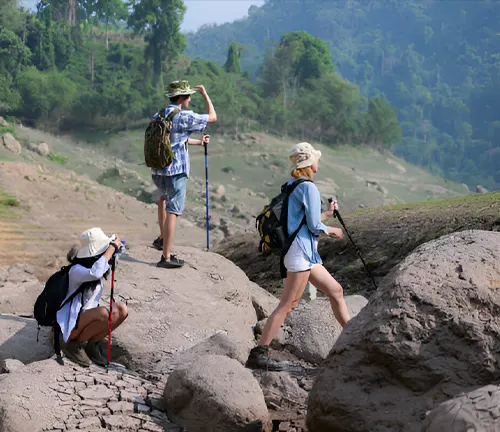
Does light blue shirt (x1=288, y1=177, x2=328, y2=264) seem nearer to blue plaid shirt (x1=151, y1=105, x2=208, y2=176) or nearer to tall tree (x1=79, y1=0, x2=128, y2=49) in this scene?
blue plaid shirt (x1=151, y1=105, x2=208, y2=176)

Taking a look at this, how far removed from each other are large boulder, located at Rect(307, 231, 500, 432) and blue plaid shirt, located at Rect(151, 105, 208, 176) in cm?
359

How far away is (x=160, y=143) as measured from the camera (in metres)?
8.99

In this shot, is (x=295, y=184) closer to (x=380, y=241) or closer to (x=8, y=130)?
(x=380, y=241)

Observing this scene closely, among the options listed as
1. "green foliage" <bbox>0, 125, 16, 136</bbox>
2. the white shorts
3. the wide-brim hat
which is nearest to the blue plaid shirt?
the wide-brim hat

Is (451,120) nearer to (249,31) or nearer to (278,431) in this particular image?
(249,31)

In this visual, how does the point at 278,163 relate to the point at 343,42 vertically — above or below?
below

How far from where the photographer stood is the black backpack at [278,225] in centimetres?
702

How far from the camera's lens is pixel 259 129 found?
60000 millimetres

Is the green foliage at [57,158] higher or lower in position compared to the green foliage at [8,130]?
lower

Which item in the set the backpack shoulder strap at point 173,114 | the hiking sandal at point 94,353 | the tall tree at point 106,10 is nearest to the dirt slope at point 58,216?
the backpack shoulder strap at point 173,114

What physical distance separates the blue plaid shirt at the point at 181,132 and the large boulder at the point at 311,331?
6.13ft

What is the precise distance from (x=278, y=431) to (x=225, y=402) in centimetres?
47

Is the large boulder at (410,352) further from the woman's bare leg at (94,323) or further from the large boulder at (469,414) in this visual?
the woman's bare leg at (94,323)

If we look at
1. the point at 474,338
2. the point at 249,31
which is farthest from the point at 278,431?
the point at 249,31
